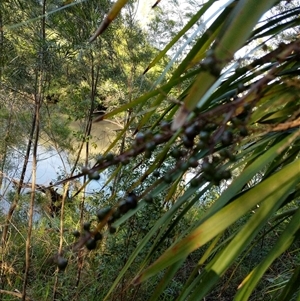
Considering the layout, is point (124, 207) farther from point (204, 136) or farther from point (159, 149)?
point (159, 149)

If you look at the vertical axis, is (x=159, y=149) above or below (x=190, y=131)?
above

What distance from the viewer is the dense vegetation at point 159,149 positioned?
0.24 m

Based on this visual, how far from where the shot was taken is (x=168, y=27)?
8.54 feet

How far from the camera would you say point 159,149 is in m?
1.55

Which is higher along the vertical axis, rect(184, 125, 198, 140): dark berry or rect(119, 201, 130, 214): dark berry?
rect(184, 125, 198, 140): dark berry

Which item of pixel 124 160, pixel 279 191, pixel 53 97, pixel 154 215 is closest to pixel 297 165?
pixel 279 191

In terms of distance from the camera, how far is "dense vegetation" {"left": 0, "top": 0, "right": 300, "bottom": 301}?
24 centimetres

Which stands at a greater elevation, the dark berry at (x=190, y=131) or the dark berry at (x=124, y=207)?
the dark berry at (x=190, y=131)

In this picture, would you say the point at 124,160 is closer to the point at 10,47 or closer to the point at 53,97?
the point at 10,47

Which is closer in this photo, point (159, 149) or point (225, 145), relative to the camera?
point (225, 145)

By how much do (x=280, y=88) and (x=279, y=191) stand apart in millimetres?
149

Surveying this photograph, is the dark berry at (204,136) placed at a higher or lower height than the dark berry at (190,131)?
lower

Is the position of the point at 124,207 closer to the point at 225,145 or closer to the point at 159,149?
the point at 225,145

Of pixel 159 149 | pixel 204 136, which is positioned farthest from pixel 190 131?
pixel 159 149
